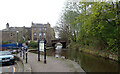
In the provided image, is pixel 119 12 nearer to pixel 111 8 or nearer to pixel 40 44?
pixel 111 8

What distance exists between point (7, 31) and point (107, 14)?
153 feet

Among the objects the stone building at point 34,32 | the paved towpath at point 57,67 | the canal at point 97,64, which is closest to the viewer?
the paved towpath at point 57,67

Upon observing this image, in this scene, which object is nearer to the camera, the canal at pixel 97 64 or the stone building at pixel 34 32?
the canal at pixel 97 64

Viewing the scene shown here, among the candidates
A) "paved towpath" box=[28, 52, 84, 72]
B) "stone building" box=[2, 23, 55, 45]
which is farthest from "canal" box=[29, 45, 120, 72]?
"stone building" box=[2, 23, 55, 45]

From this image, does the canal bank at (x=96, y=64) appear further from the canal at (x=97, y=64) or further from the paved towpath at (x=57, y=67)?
the paved towpath at (x=57, y=67)

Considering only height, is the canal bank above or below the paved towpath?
below

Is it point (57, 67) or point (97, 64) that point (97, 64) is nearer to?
point (97, 64)

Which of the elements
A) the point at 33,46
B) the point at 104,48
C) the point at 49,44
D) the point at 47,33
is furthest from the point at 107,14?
the point at 47,33

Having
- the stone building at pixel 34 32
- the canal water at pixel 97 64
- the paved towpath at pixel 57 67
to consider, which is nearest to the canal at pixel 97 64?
the canal water at pixel 97 64

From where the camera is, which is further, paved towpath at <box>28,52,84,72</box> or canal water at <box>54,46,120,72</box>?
canal water at <box>54,46,120,72</box>

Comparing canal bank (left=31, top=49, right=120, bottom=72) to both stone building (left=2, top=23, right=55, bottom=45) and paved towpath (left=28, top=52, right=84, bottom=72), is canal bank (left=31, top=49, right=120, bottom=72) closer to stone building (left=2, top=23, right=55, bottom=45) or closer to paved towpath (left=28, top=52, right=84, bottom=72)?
paved towpath (left=28, top=52, right=84, bottom=72)

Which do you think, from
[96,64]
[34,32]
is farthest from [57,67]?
[34,32]

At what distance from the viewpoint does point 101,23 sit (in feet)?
42.0

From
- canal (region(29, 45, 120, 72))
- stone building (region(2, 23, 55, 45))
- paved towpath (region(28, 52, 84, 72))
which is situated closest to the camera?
paved towpath (region(28, 52, 84, 72))
